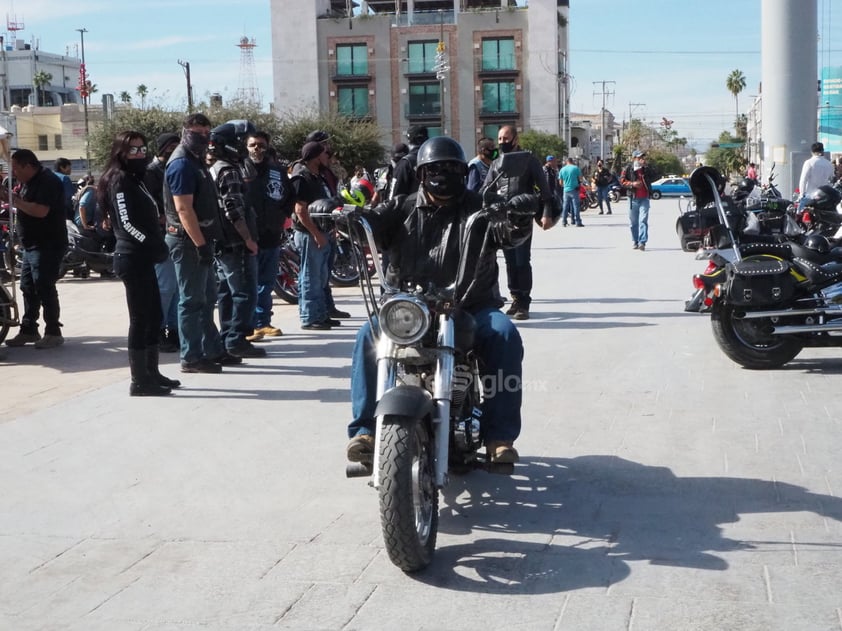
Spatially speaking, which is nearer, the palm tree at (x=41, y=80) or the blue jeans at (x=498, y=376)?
the blue jeans at (x=498, y=376)

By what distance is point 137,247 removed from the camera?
7719 millimetres

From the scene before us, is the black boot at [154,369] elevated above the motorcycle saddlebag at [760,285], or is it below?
below

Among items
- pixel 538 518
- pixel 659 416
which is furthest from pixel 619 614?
pixel 659 416

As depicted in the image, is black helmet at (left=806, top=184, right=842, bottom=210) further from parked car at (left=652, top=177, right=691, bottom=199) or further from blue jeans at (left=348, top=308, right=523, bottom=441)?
parked car at (left=652, top=177, right=691, bottom=199)

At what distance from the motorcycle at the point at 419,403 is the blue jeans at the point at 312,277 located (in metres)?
5.76

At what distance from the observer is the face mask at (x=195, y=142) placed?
8180 mm

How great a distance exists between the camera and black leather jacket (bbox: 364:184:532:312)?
4.98 metres

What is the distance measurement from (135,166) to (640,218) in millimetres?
13603

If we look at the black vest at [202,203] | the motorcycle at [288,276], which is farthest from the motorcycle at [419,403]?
the motorcycle at [288,276]

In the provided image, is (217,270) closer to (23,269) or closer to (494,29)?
(23,269)

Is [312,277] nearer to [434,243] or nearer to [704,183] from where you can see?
[704,183]

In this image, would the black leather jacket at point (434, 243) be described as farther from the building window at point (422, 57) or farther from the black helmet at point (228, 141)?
the building window at point (422, 57)

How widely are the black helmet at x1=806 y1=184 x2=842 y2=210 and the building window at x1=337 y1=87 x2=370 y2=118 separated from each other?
227ft

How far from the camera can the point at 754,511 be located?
16.3 ft
